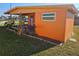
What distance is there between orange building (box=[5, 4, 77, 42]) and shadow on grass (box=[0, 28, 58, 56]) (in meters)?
0.65

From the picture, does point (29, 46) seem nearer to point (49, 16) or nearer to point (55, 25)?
point (55, 25)

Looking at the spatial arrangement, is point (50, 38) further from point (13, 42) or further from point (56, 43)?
point (13, 42)

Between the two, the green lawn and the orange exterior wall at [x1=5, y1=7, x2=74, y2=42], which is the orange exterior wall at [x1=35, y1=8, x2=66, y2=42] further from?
the green lawn

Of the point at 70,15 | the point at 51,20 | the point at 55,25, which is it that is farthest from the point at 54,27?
the point at 70,15

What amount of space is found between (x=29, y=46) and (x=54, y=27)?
65.1 inches

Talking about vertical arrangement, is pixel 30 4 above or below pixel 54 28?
above

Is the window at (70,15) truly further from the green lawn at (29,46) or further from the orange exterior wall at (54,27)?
the green lawn at (29,46)

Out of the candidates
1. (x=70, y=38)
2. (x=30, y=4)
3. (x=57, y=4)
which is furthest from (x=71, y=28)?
(x=30, y=4)

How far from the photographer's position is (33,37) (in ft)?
36.3

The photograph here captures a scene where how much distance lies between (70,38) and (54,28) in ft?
2.74

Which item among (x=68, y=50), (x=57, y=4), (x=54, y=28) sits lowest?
(x=68, y=50)

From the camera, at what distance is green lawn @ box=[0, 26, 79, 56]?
377 inches

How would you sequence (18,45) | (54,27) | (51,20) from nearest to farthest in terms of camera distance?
(18,45) < (54,27) < (51,20)

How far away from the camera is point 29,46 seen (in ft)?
33.7
